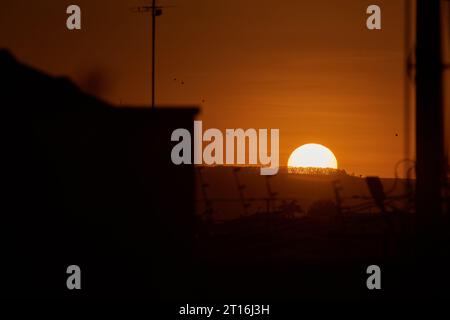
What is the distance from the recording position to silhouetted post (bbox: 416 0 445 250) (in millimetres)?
13086

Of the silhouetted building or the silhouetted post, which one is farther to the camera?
the silhouetted building

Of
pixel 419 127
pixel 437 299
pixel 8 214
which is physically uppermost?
pixel 419 127

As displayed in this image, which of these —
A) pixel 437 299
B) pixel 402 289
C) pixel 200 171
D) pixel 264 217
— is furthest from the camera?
pixel 264 217

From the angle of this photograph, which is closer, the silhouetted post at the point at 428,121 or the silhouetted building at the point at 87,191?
the silhouetted post at the point at 428,121

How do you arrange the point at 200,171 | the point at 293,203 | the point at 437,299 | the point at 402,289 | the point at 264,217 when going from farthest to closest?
the point at 293,203 < the point at 264,217 < the point at 200,171 < the point at 402,289 < the point at 437,299

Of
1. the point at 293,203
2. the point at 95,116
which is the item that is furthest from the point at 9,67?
the point at 293,203

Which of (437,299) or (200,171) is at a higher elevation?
(200,171)

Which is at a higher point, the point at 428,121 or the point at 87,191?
the point at 428,121

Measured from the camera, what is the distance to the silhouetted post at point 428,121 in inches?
515

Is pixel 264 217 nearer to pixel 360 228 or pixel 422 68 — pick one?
pixel 360 228

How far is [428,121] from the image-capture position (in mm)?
13109

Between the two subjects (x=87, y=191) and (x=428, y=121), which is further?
(x=87, y=191)

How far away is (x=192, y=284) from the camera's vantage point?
14297 mm

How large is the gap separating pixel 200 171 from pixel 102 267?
7.21m
